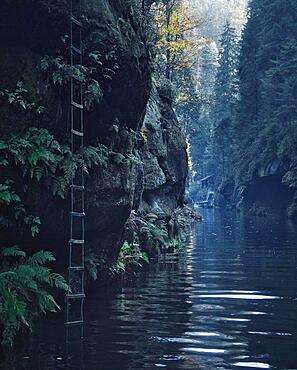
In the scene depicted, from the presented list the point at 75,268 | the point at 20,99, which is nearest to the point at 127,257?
the point at 75,268

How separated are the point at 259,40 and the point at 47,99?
50201 mm

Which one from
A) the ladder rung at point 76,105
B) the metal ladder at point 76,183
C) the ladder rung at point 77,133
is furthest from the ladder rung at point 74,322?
the ladder rung at point 76,105

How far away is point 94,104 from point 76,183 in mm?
1719

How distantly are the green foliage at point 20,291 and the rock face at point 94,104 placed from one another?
0.72 meters

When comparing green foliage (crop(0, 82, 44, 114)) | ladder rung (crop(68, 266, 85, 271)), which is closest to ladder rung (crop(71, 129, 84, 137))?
green foliage (crop(0, 82, 44, 114))

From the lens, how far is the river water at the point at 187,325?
281 inches

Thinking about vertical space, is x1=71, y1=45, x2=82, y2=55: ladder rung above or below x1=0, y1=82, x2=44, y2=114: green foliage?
above

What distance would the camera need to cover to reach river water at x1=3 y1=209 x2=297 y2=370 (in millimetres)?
7141

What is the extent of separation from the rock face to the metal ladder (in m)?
0.17

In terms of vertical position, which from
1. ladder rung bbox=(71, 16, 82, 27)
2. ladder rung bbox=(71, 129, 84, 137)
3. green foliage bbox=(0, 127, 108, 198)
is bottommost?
green foliage bbox=(0, 127, 108, 198)

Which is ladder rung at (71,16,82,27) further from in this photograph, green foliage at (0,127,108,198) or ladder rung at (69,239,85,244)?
ladder rung at (69,239,85,244)

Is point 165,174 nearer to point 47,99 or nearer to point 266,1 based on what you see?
point 47,99

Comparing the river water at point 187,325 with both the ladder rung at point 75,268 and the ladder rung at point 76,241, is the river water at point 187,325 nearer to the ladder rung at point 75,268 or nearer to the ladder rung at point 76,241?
the ladder rung at point 75,268

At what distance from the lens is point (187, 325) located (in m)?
9.23
